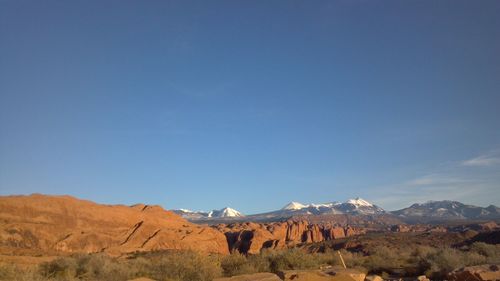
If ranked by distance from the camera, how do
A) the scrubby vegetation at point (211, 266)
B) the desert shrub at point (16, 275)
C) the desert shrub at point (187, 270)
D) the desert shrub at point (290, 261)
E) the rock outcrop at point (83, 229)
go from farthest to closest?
the rock outcrop at point (83, 229) → the desert shrub at point (290, 261) → the scrubby vegetation at point (211, 266) → the desert shrub at point (187, 270) → the desert shrub at point (16, 275)

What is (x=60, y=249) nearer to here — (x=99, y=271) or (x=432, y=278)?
(x=99, y=271)

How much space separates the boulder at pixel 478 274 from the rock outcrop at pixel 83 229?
3995 cm

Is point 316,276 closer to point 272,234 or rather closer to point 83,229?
point 83,229

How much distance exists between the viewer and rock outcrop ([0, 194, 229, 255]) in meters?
51.3

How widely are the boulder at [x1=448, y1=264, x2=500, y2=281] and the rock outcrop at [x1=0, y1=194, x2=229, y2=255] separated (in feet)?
131

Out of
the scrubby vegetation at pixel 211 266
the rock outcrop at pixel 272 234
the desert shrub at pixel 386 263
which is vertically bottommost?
the desert shrub at pixel 386 263

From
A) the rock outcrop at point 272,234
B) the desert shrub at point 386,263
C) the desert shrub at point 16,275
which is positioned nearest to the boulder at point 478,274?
the desert shrub at point 386,263

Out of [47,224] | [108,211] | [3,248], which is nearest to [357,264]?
[3,248]

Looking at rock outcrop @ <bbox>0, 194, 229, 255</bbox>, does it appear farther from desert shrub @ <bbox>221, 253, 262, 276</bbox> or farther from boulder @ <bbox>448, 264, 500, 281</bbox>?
boulder @ <bbox>448, 264, 500, 281</bbox>

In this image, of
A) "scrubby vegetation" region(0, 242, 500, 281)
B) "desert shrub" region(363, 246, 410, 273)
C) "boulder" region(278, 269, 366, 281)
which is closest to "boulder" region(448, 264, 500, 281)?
"scrubby vegetation" region(0, 242, 500, 281)

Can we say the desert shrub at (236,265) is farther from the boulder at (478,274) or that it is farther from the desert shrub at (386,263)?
the boulder at (478,274)

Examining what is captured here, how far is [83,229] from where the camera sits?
192 feet

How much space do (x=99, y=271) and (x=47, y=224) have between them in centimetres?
4090

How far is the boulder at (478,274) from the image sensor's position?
1384 centimetres
